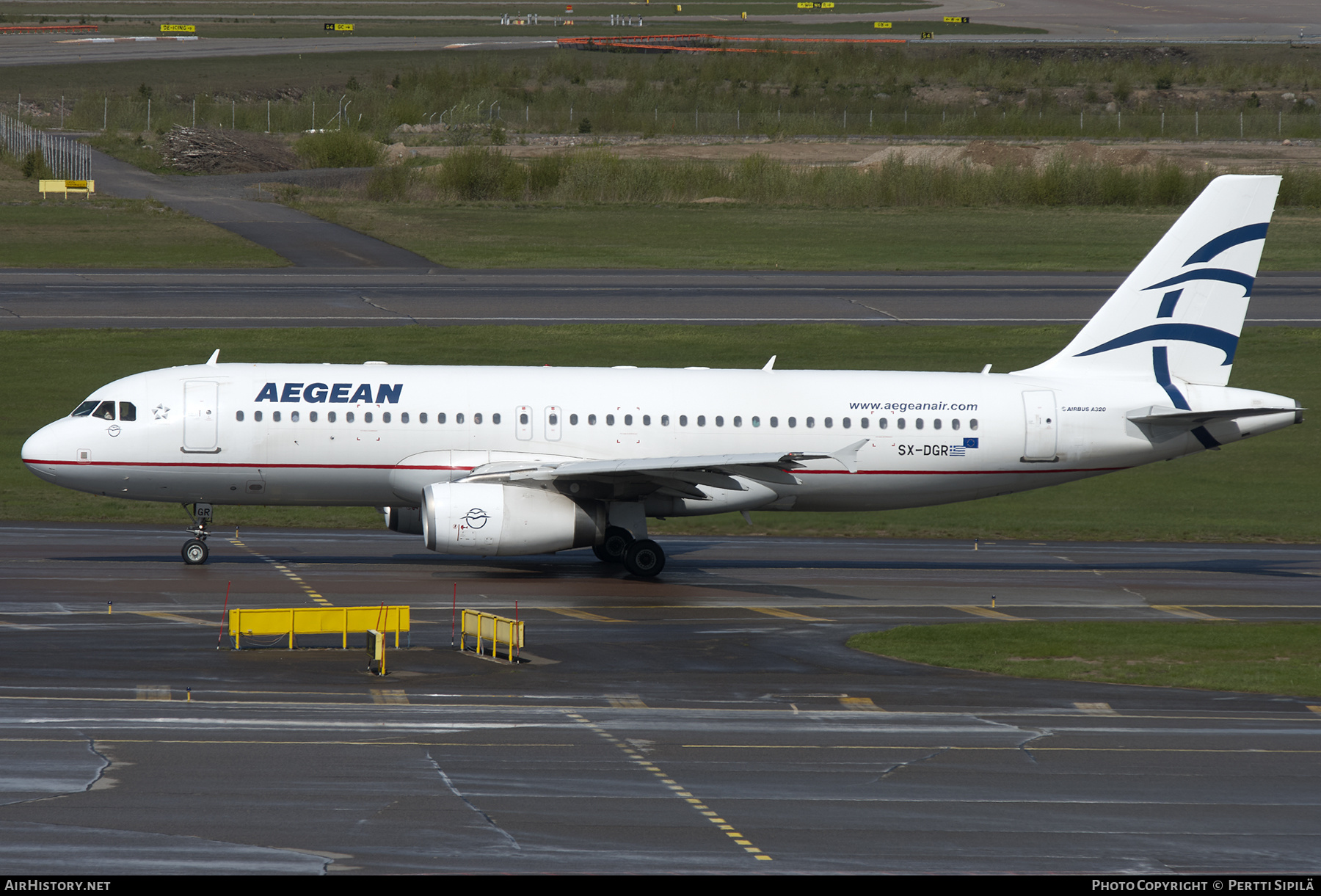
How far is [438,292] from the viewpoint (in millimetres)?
73688

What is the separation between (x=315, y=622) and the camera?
29.0m

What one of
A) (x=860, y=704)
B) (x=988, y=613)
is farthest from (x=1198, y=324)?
(x=860, y=704)

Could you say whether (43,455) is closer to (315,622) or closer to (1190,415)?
(315,622)

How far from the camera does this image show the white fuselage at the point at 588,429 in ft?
120

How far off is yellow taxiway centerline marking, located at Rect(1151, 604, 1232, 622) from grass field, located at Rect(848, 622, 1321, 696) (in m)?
0.76

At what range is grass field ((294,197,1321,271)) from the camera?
85.6 m

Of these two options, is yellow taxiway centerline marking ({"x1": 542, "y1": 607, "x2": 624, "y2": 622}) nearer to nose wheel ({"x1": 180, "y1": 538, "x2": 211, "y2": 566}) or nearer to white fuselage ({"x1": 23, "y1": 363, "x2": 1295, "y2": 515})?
white fuselage ({"x1": 23, "y1": 363, "x2": 1295, "y2": 515})

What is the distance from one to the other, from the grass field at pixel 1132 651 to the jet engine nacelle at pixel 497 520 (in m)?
7.78

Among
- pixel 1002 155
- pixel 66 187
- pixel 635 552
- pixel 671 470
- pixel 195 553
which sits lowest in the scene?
pixel 195 553

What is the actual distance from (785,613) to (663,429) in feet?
20.7

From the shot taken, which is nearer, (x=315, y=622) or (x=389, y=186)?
(x=315, y=622)

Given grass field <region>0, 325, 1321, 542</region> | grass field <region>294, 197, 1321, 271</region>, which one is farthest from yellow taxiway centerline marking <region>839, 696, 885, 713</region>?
grass field <region>294, 197, 1321, 271</region>
